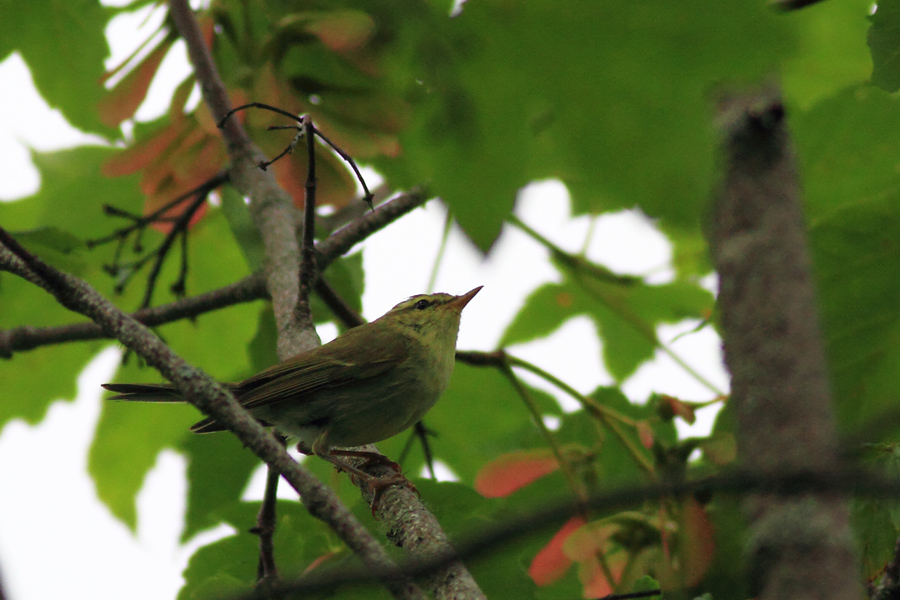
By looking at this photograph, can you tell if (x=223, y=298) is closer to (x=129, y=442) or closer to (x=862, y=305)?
(x=129, y=442)

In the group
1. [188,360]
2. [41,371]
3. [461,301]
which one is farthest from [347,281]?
[41,371]

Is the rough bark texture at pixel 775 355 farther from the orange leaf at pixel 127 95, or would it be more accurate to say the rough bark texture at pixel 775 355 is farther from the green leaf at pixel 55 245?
the orange leaf at pixel 127 95

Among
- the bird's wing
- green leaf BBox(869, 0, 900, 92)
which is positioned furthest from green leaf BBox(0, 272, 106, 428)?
green leaf BBox(869, 0, 900, 92)

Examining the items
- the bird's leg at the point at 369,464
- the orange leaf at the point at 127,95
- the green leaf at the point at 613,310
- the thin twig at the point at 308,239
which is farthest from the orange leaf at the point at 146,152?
the green leaf at the point at 613,310

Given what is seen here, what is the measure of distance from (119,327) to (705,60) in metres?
1.34

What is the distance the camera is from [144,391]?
121 inches

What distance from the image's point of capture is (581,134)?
988 mm

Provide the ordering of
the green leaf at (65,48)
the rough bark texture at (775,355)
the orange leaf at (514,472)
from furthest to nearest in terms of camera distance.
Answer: the green leaf at (65,48)
the orange leaf at (514,472)
the rough bark texture at (775,355)

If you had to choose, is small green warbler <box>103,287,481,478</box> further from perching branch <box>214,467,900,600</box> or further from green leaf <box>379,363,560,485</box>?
perching branch <box>214,467,900,600</box>

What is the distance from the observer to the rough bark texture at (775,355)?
85cm

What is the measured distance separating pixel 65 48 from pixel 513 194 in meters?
3.24

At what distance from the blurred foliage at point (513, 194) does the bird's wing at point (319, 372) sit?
242 mm

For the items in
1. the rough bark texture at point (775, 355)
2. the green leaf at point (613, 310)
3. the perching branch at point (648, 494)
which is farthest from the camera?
the green leaf at point (613, 310)

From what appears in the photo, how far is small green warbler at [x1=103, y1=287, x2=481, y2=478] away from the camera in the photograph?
3.24 metres
